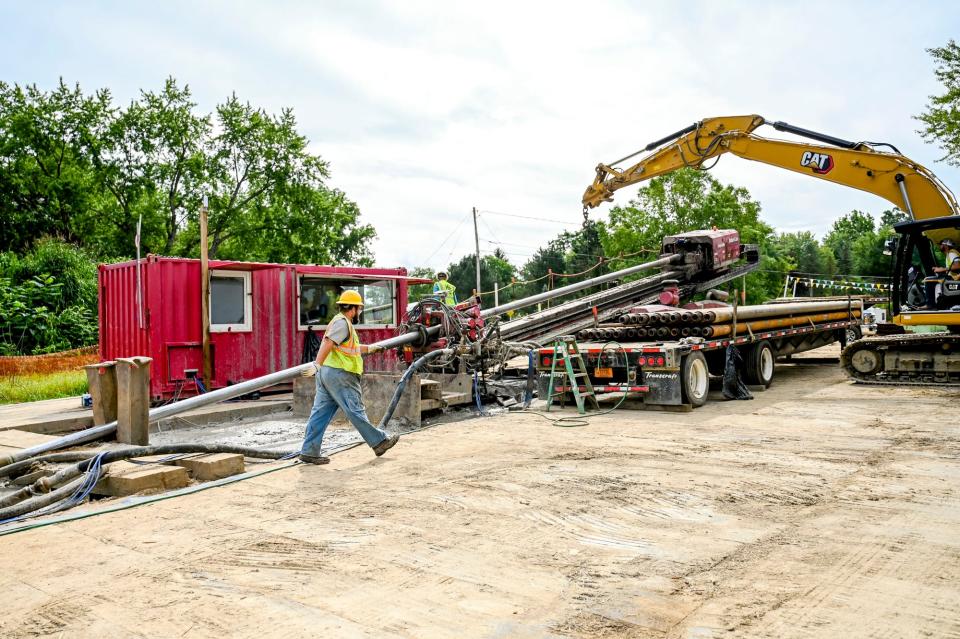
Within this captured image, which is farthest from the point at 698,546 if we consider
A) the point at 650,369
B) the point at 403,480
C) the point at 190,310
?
the point at 190,310

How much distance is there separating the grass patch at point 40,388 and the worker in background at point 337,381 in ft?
34.1

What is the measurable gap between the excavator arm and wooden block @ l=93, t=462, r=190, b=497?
1316 centimetres

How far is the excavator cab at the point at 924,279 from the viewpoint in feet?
44.1

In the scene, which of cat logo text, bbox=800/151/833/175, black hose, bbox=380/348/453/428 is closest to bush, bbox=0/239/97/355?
black hose, bbox=380/348/453/428

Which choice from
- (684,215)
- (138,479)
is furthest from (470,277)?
(138,479)

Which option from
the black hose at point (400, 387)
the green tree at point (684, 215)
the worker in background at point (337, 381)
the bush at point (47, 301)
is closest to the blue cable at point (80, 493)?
the worker in background at point (337, 381)

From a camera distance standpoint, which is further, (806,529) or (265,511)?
(265,511)

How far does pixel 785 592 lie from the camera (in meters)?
4.31

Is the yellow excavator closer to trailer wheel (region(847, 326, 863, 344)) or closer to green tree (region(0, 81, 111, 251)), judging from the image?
trailer wheel (region(847, 326, 863, 344))

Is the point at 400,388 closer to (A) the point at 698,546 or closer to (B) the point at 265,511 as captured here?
(B) the point at 265,511

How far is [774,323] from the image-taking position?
15.2 m

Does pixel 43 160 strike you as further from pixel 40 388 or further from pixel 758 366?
pixel 758 366

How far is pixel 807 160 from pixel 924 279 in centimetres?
341

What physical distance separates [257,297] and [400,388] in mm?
4484
